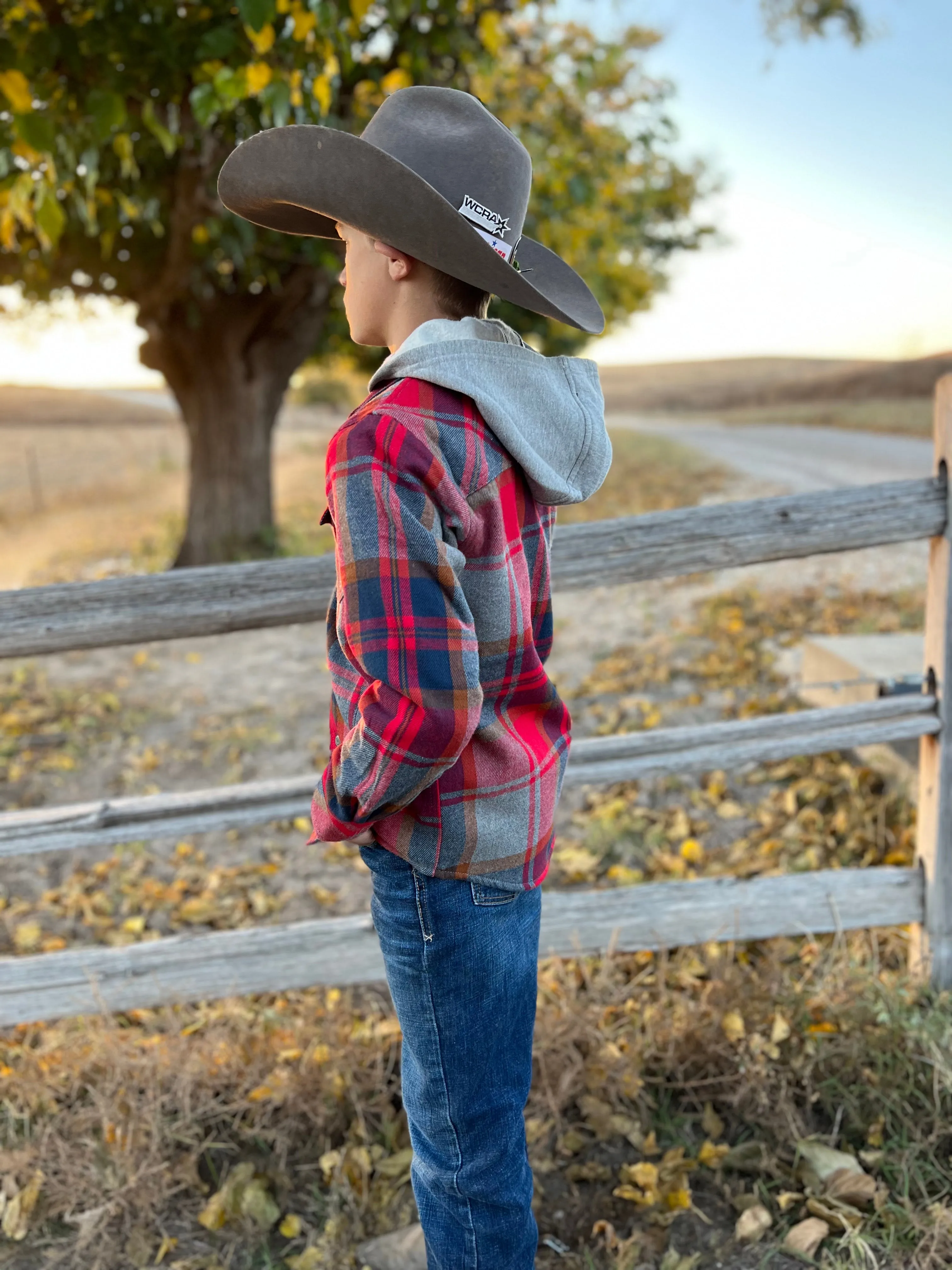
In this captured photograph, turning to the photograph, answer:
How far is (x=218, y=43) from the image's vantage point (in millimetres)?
3182

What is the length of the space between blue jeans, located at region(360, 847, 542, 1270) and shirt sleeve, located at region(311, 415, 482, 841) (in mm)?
228

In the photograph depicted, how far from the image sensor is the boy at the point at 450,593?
123cm

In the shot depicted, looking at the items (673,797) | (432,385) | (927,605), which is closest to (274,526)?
(673,797)

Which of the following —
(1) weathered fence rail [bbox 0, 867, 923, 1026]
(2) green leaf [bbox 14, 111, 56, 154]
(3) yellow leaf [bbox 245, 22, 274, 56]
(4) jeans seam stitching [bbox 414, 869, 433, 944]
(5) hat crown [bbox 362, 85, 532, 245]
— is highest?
(3) yellow leaf [bbox 245, 22, 274, 56]

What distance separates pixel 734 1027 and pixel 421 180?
214cm

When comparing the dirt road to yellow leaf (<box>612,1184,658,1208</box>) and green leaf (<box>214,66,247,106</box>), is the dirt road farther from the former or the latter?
yellow leaf (<box>612,1184,658,1208</box>)

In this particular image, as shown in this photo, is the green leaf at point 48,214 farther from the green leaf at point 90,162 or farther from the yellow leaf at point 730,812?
the yellow leaf at point 730,812

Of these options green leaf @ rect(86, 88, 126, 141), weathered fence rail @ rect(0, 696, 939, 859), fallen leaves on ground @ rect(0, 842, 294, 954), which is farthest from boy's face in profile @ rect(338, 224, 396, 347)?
fallen leaves on ground @ rect(0, 842, 294, 954)

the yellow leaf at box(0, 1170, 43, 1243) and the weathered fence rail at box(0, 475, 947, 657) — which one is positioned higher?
the weathered fence rail at box(0, 475, 947, 657)

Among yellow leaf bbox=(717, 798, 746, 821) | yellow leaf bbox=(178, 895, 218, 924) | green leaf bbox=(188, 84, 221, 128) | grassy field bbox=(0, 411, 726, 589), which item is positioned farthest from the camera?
grassy field bbox=(0, 411, 726, 589)

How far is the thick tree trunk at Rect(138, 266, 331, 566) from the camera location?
9.71 metres

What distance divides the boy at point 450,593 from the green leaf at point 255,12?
1.25m

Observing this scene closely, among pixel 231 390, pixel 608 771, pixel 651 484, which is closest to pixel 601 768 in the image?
pixel 608 771

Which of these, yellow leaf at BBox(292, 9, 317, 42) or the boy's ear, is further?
yellow leaf at BBox(292, 9, 317, 42)
